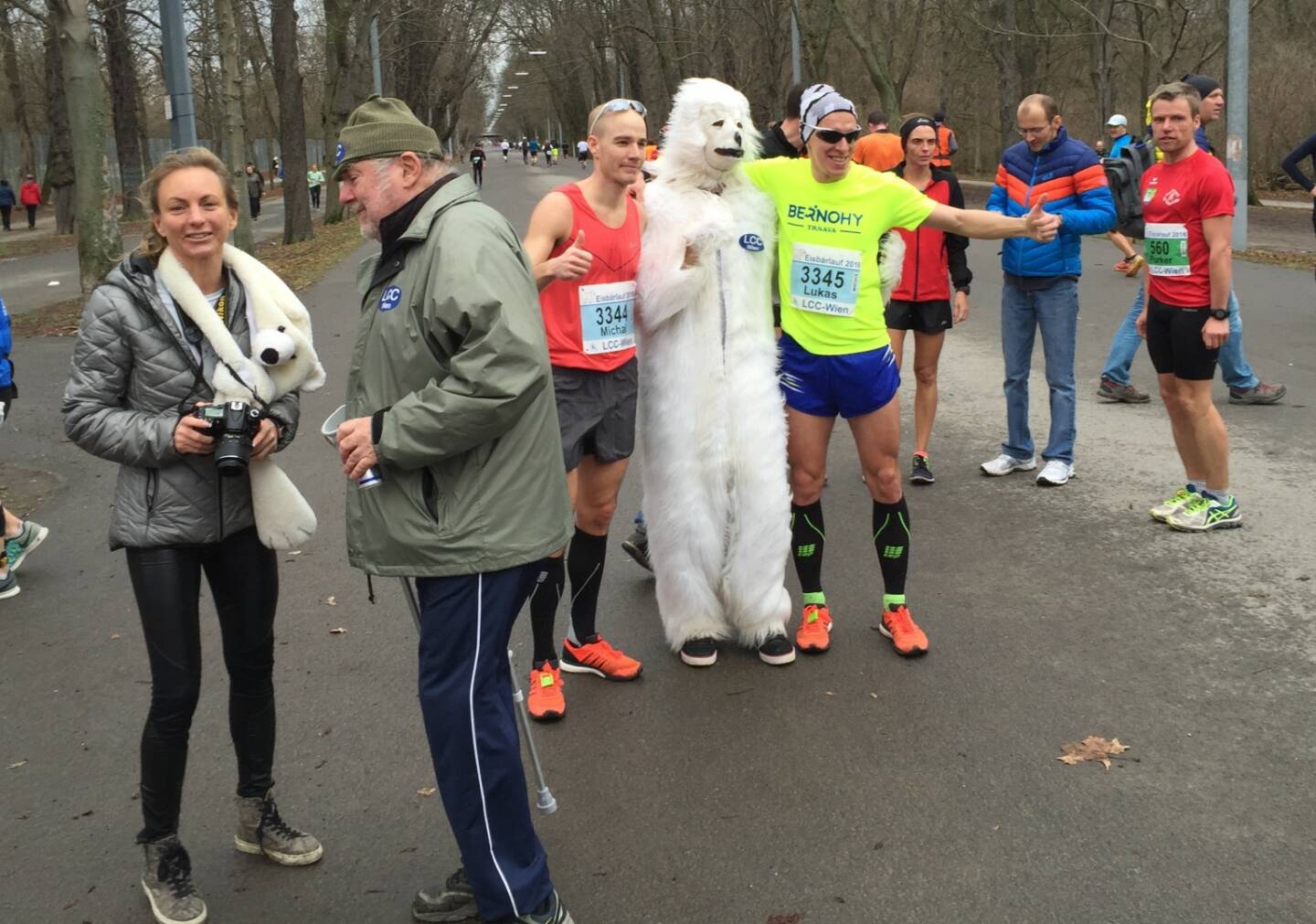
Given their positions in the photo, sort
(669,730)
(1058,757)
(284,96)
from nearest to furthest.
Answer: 1. (1058,757)
2. (669,730)
3. (284,96)

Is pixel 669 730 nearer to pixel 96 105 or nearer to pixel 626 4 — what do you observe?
pixel 96 105

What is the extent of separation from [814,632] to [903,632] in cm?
Answer: 34

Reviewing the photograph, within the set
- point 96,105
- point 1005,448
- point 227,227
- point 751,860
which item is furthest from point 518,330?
point 96,105

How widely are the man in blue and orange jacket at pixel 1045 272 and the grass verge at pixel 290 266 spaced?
5.72 meters

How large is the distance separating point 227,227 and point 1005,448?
5.41 metres

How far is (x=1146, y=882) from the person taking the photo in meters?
3.34

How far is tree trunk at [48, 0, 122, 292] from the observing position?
1499cm

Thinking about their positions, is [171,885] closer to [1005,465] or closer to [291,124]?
[1005,465]

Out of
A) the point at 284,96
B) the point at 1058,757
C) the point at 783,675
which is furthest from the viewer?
the point at 284,96

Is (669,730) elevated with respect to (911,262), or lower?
lower

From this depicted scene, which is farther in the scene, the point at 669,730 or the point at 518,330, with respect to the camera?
the point at 669,730

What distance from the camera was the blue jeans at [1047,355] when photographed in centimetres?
734

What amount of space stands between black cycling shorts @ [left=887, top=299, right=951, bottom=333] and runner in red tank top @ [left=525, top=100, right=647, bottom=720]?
308 cm

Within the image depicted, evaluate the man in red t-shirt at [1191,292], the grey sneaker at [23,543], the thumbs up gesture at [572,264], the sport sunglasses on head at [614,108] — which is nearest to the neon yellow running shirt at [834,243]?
the sport sunglasses on head at [614,108]
